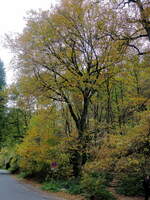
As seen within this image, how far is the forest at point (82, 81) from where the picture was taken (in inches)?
340

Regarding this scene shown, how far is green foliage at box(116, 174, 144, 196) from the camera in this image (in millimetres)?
10234

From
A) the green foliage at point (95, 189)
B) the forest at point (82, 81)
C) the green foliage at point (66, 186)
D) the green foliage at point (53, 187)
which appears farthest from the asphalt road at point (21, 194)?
the green foliage at point (95, 189)

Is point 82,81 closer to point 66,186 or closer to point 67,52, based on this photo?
point 67,52

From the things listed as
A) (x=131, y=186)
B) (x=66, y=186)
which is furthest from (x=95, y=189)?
(x=66, y=186)

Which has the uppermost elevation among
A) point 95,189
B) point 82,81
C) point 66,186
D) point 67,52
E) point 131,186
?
point 67,52

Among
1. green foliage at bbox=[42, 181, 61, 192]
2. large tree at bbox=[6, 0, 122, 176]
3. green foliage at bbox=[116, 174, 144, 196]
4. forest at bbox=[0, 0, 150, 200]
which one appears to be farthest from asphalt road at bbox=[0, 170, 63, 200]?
green foliage at bbox=[116, 174, 144, 196]

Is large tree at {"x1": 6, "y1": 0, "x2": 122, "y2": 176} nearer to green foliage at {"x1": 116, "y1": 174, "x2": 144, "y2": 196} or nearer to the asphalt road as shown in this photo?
green foliage at {"x1": 116, "y1": 174, "x2": 144, "y2": 196}

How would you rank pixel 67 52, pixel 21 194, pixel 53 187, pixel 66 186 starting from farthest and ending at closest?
pixel 67 52, pixel 66 186, pixel 53 187, pixel 21 194

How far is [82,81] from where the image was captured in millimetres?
12047

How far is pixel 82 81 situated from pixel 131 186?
19.6 feet

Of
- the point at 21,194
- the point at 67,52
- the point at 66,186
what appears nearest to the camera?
the point at 21,194

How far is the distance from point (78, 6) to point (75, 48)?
7.81 ft

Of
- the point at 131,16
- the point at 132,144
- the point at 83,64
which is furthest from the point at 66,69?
the point at 132,144

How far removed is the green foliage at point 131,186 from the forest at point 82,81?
0.04m
